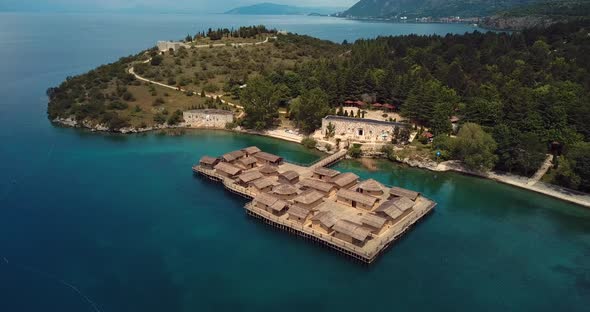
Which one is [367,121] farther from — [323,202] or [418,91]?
[323,202]

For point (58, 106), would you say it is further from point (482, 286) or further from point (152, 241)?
point (482, 286)

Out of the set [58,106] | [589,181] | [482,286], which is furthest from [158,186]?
[589,181]

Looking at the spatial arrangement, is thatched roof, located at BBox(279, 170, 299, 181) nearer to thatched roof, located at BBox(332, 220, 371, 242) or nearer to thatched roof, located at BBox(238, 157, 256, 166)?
thatched roof, located at BBox(238, 157, 256, 166)

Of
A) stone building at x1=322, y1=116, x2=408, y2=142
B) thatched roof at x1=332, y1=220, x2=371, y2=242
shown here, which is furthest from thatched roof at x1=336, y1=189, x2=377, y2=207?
stone building at x1=322, y1=116, x2=408, y2=142

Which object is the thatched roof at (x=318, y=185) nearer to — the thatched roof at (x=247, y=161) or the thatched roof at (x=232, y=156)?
the thatched roof at (x=247, y=161)

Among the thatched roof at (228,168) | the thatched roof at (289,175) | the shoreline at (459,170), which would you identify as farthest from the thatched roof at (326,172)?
the shoreline at (459,170)
